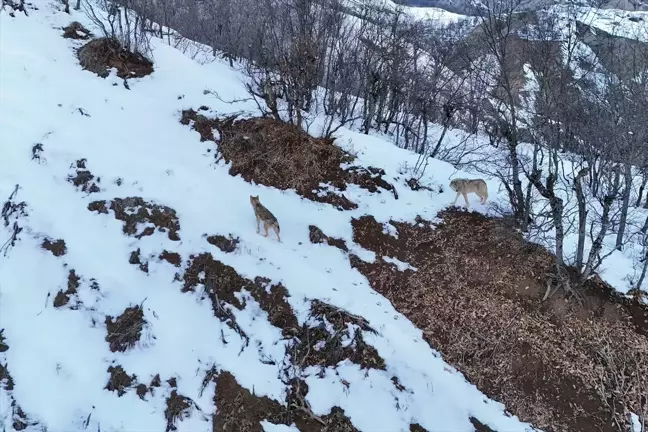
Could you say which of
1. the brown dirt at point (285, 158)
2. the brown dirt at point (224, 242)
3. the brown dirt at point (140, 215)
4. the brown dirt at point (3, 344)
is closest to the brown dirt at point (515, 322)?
the brown dirt at point (285, 158)

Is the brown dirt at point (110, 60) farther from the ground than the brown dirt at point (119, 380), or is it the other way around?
the brown dirt at point (110, 60)

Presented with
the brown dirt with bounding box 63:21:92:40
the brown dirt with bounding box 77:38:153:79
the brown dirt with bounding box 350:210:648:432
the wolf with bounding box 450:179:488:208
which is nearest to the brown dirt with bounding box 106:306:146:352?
the brown dirt with bounding box 350:210:648:432

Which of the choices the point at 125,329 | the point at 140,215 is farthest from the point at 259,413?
the point at 140,215

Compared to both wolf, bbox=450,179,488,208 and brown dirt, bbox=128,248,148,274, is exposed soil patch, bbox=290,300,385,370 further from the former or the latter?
wolf, bbox=450,179,488,208

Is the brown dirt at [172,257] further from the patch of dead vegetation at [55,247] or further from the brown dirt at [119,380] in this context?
the brown dirt at [119,380]

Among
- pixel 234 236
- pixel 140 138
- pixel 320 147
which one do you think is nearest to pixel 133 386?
pixel 234 236
